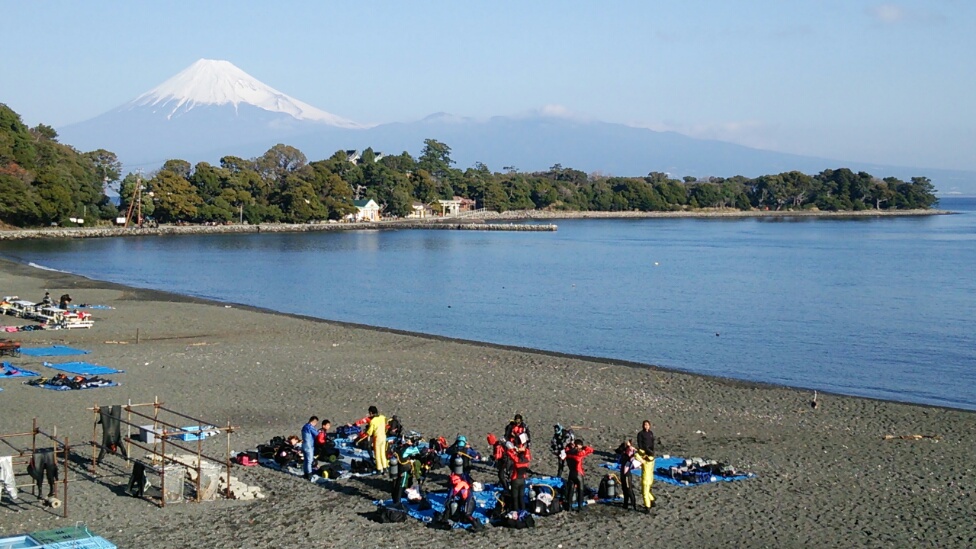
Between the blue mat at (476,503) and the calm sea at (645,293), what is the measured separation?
1135cm

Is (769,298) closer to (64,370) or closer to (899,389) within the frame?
(899,389)

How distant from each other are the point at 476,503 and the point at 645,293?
31903 millimetres

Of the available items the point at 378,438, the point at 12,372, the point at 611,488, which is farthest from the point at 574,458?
the point at 12,372

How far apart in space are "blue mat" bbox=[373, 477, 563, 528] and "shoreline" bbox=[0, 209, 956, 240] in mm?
65441

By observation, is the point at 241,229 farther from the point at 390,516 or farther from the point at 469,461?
the point at 390,516

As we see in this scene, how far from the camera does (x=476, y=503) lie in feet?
35.2

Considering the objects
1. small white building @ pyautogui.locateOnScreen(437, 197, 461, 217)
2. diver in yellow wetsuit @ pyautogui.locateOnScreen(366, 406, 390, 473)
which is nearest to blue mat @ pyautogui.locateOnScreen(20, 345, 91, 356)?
diver in yellow wetsuit @ pyautogui.locateOnScreen(366, 406, 390, 473)

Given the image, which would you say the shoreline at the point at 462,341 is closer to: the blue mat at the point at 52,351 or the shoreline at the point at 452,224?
the blue mat at the point at 52,351

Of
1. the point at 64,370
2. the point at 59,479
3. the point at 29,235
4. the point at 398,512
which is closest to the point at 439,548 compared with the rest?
the point at 398,512

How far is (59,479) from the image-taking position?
36.7 feet

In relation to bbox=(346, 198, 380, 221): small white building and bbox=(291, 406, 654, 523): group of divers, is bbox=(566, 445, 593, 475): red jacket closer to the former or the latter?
bbox=(291, 406, 654, 523): group of divers

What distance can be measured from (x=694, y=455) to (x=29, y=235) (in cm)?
6725

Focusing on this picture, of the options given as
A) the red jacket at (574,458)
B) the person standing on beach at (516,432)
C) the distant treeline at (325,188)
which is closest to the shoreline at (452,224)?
the distant treeline at (325,188)

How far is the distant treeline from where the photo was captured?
7356 centimetres
